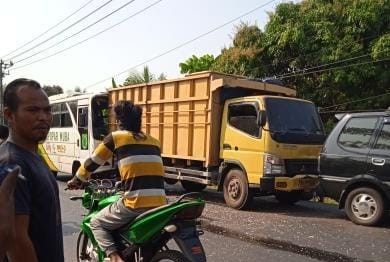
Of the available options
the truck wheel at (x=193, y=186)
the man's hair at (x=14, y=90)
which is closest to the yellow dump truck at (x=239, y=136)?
the truck wheel at (x=193, y=186)

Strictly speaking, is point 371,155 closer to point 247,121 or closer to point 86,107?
point 247,121

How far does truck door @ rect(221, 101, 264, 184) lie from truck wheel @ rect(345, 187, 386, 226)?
1.90 metres

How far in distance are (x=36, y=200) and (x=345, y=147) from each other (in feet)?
24.9

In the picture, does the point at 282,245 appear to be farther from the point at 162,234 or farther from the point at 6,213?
the point at 6,213

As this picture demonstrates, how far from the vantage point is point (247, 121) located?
10.8 meters

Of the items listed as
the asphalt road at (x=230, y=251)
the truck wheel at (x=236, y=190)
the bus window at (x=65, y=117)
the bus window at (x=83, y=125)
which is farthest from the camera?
the bus window at (x=65, y=117)

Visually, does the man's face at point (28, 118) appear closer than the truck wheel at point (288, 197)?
Yes

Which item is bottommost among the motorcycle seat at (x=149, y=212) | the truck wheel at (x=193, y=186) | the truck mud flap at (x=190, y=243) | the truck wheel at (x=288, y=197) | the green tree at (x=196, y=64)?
the truck wheel at (x=193, y=186)

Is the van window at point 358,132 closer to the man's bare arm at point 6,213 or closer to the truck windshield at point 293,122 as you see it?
the truck windshield at point 293,122

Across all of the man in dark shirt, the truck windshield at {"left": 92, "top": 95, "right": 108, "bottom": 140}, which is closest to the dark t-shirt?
the man in dark shirt

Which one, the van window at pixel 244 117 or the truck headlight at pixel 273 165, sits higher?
the van window at pixel 244 117

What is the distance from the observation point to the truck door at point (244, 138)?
10375 mm

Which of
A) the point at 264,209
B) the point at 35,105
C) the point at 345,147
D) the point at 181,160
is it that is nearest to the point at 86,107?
the point at 181,160

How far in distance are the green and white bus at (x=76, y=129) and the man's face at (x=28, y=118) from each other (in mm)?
12250
